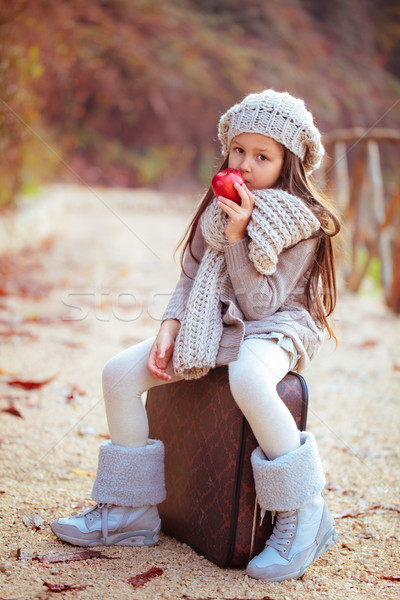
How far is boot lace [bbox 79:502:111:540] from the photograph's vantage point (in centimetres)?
179

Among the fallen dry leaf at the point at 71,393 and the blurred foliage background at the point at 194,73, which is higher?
the blurred foliage background at the point at 194,73

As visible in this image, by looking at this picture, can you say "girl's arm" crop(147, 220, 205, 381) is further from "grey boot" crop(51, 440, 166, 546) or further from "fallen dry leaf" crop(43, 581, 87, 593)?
"fallen dry leaf" crop(43, 581, 87, 593)

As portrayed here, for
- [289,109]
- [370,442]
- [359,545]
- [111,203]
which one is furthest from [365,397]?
[111,203]

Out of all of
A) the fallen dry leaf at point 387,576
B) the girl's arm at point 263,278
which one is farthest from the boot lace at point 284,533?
the girl's arm at point 263,278

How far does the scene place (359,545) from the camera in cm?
190

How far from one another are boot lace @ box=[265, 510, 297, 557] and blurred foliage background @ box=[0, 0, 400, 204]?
14316 mm

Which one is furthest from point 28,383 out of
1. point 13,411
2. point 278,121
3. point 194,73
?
point 194,73

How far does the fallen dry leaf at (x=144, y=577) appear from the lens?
62.0 inches

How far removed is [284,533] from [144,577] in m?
0.39

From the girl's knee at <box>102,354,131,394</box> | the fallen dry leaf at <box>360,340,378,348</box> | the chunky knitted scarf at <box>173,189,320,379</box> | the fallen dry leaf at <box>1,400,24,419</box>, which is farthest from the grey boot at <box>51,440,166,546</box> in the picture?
the fallen dry leaf at <box>360,340,378,348</box>

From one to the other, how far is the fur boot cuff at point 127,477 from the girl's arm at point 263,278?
526 mm

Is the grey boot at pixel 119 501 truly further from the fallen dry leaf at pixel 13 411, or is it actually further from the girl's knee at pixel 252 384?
the fallen dry leaf at pixel 13 411

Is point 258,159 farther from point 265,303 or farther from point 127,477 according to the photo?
point 127,477

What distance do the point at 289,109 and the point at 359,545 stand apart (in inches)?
53.0
